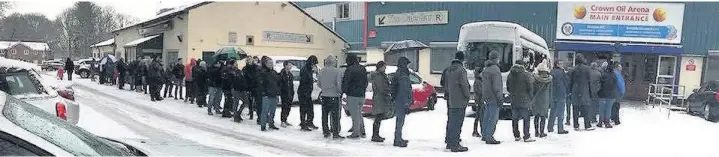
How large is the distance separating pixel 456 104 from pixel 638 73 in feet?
52.2

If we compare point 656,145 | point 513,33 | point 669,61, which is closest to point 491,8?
point 669,61

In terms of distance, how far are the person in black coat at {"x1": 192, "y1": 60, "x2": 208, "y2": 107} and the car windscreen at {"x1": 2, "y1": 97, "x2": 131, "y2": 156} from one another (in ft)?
34.4

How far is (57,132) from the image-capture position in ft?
9.32

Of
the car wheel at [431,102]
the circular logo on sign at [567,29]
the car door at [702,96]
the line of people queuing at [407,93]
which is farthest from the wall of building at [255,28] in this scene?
the car door at [702,96]

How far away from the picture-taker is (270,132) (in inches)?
381

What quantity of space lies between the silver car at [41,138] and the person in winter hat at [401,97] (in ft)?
16.8

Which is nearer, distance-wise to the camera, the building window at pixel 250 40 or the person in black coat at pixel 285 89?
the person in black coat at pixel 285 89

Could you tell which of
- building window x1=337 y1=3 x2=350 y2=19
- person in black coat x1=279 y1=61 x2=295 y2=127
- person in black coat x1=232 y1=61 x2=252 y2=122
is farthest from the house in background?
person in black coat x1=279 y1=61 x2=295 y2=127

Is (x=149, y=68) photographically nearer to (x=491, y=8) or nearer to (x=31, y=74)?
A: (x=31, y=74)

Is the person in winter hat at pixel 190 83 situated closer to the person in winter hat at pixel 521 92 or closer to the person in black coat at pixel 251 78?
the person in black coat at pixel 251 78

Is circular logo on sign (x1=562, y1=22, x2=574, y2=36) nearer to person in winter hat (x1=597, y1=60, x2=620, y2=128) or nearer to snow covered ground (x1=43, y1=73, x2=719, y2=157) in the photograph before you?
snow covered ground (x1=43, y1=73, x2=719, y2=157)

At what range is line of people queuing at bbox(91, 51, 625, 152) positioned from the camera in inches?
327

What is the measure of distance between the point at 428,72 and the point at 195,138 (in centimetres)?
1604

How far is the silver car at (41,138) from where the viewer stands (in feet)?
7.74
